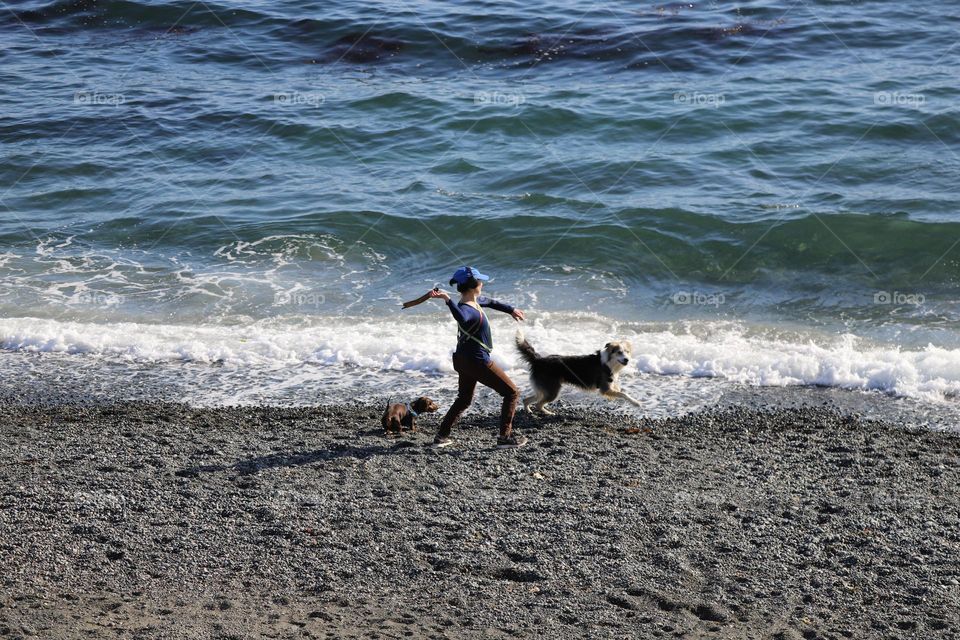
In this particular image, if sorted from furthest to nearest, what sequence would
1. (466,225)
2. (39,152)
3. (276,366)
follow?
1. (39,152)
2. (466,225)
3. (276,366)

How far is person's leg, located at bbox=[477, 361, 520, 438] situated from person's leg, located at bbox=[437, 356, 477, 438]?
105mm

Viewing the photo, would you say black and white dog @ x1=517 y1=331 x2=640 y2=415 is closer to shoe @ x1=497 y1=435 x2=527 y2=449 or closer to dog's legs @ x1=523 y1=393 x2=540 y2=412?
dog's legs @ x1=523 y1=393 x2=540 y2=412

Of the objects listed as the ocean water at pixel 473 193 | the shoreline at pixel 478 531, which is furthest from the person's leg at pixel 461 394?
the ocean water at pixel 473 193

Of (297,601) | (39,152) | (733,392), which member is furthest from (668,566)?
(39,152)

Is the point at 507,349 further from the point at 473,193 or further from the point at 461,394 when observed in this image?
the point at 473,193

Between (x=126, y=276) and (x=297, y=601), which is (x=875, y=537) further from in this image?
(x=126, y=276)

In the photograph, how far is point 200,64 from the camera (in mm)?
28688

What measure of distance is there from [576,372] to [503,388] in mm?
1365

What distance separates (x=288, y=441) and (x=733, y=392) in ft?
18.3

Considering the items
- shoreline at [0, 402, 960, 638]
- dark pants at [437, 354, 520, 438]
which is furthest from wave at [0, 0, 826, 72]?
shoreline at [0, 402, 960, 638]

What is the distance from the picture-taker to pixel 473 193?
2084cm

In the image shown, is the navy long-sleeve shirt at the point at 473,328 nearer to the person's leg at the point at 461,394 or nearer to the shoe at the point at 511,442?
the person's leg at the point at 461,394

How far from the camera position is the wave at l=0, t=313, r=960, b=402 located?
512 inches

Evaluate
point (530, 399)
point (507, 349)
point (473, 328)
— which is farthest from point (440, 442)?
point (507, 349)
